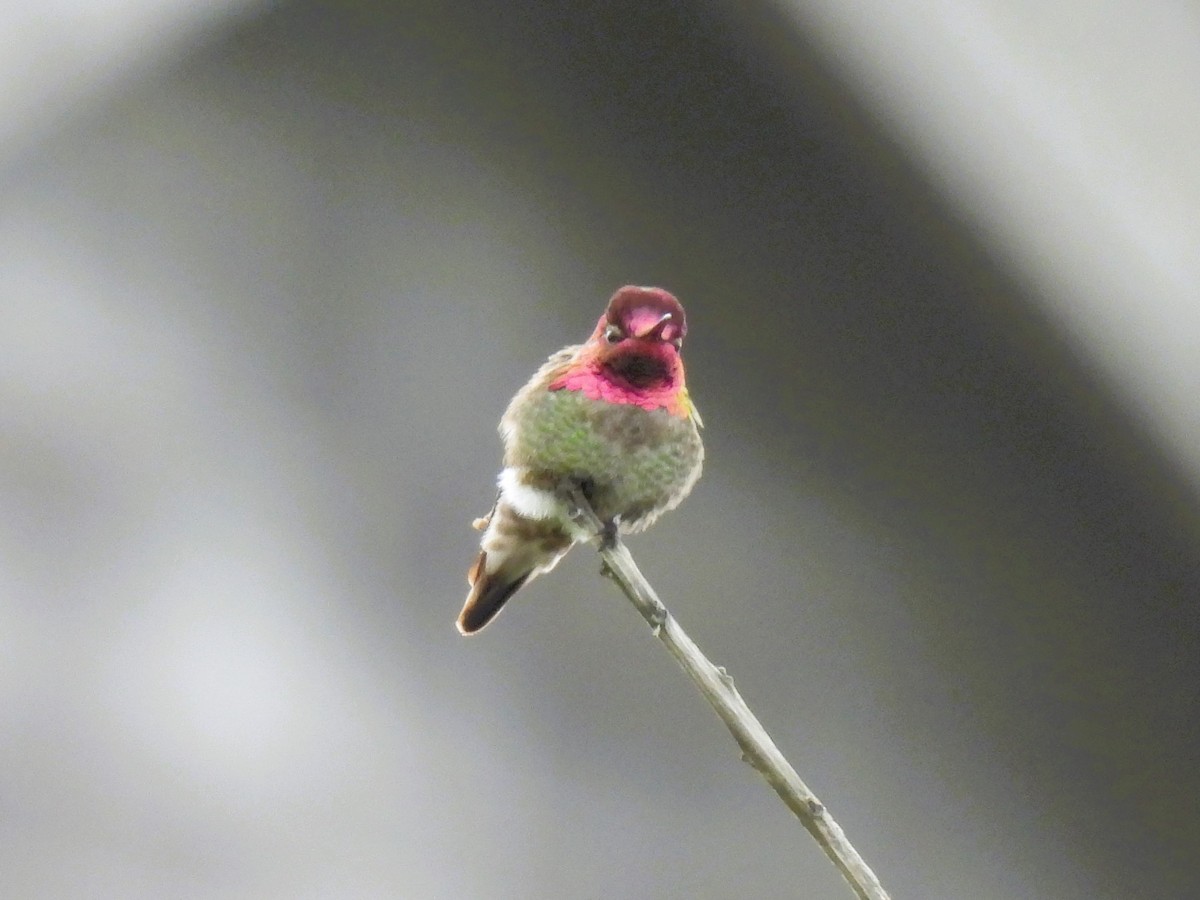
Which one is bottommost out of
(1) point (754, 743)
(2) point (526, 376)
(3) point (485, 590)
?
(1) point (754, 743)

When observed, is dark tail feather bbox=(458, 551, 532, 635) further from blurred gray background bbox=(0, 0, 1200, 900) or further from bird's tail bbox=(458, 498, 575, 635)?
blurred gray background bbox=(0, 0, 1200, 900)

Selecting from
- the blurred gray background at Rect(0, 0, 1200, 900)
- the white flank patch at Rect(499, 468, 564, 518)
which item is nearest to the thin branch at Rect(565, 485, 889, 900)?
the white flank patch at Rect(499, 468, 564, 518)

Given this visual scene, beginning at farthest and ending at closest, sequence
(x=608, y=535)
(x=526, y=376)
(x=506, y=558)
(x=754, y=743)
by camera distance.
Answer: (x=526, y=376) → (x=506, y=558) → (x=608, y=535) → (x=754, y=743)

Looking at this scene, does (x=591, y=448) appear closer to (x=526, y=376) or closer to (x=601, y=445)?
(x=601, y=445)

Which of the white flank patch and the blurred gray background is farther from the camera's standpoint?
the blurred gray background

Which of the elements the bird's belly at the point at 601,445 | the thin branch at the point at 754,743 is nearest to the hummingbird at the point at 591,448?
the bird's belly at the point at 601,445

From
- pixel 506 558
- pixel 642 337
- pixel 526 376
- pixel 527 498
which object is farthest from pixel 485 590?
pixel 526 376

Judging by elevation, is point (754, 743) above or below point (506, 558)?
below

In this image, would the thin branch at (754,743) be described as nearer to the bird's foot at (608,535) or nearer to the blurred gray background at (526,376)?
the bird's foot at (608,535)
